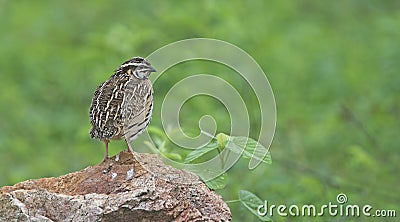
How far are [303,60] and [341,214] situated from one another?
878cm

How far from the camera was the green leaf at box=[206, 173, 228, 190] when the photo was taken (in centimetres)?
711

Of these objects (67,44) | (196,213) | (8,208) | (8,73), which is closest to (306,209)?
(196,213)

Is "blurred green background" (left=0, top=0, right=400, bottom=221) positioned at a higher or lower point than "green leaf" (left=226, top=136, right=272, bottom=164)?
higher

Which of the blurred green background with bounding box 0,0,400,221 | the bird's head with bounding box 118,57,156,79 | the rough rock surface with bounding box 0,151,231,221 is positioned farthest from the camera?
the blurred green background with bounding box 0,0,400,221

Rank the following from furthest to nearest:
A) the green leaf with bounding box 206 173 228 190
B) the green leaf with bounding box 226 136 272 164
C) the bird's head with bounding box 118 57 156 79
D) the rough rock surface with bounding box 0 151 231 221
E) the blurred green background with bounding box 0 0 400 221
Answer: the blurred green background with bounding box 0 0 400 221 → the bird's head with bounding box 118 57 156 79 → the green leaf with bounding box 206 173 228 190 → the green leaf with bounding box 226 136 272 164 → the rough rock surface with bounding box 0 151 231 221

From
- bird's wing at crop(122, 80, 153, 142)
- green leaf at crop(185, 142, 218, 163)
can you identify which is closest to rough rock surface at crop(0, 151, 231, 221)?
green leaf at crop(185, 142, 218, 163)

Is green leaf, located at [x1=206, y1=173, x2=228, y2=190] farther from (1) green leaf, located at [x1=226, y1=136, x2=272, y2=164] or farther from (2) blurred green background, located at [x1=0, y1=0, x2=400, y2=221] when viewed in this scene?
(2) blurred green background, located at [x1=0, y1=0, x2=400, y2=221]

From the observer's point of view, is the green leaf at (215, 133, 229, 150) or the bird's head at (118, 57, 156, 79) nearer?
the green leaf at (215, 133, 229, 150)

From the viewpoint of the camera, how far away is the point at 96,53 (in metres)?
15.2

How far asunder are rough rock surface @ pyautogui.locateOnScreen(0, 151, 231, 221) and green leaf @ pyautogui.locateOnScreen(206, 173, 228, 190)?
0.87 feet

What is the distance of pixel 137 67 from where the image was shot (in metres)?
7.32

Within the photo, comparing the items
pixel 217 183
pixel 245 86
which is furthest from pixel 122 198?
pixel 245 86

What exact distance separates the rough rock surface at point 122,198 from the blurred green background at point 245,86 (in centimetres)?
259

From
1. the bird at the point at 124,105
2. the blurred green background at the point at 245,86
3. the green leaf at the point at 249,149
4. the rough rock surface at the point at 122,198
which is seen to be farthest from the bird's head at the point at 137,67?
the blurred green background at the point at 245,86
